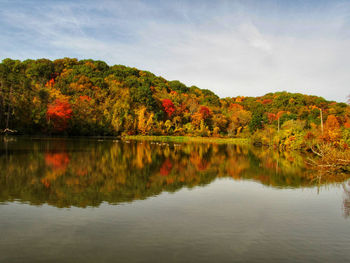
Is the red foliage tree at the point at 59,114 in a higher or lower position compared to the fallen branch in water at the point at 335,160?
higher

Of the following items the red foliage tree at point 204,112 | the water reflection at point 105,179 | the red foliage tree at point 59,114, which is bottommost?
the water reflection at point 105,179

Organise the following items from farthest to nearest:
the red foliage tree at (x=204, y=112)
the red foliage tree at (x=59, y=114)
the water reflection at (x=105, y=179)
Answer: the red foliage tree at (x=204, y=112) → the red foliage tree at (x=59, y=114) → the water reflection at (x=105, y=179)

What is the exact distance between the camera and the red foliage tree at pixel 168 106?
2453 inches

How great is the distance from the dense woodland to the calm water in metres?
19.3

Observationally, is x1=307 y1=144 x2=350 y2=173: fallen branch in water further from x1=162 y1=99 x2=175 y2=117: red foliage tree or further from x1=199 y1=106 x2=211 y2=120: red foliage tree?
x1=199 y1=106 x2=211 y2=120: red foliage tree

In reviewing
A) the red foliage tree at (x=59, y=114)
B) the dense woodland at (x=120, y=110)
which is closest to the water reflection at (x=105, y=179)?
the dense woodland at (x=120, y=110)

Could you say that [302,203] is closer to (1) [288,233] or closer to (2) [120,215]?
(1) [288,233]

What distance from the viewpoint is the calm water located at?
5.32 meters

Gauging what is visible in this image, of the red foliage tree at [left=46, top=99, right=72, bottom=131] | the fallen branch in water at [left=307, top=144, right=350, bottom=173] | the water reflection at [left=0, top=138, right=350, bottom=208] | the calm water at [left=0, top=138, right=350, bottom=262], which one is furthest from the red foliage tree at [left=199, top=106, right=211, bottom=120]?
the calm water at [left=0, top=138, right=350, bottom=262]

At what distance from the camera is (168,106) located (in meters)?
62.7

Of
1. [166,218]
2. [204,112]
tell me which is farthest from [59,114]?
[166,218]

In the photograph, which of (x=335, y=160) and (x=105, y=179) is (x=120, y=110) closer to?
(x=335, y=160)

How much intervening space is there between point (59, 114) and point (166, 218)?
41.0 meters

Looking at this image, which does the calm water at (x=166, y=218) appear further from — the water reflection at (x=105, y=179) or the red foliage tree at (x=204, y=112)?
the red foliage tree at (x=204, y=112)
